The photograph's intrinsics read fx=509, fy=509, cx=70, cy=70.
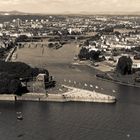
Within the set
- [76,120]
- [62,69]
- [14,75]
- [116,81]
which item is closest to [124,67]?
[116,81]

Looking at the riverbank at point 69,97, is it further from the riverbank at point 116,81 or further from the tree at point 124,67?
the tree at point 124,67

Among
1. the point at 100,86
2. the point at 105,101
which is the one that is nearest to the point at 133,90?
the point at 100,86

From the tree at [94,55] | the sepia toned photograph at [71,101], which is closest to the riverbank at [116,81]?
the sepia toned photograph at [71,101]

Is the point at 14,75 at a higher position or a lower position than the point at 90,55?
higher

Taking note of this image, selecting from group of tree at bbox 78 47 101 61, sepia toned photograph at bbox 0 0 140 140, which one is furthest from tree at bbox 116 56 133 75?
group of tree at bbox 78 47 101 61

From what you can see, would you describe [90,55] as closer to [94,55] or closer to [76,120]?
[94,55]

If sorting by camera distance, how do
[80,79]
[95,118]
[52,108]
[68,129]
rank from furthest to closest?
[80,79], [52,108], [95,118], [68,129]

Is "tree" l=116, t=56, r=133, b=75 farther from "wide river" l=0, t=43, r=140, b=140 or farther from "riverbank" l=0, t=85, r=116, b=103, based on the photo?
"riverbank" l=0, t=85, r=116, b=103

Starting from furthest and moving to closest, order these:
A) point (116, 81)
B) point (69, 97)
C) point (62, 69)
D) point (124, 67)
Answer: point (62, 69), point (124, 67), point (116, 81), point (69, 97)

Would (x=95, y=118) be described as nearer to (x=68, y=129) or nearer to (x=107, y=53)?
(x=68, y=129)
